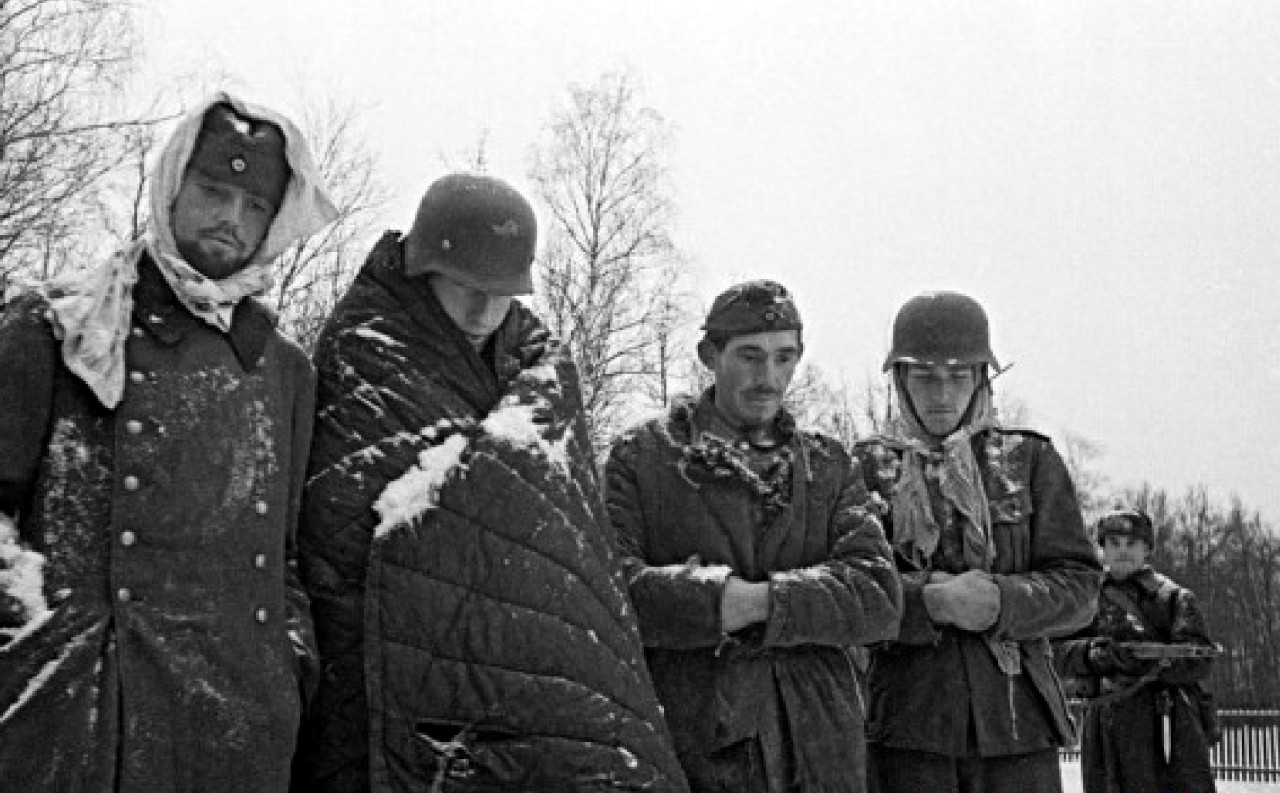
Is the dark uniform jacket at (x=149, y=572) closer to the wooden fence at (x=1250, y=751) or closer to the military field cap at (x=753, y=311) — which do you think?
the military field cap at (x=753, y=311)

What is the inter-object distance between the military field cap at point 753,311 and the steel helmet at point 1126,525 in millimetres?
5041

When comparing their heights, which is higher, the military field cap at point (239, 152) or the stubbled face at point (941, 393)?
the military field cap at point (239, 152)

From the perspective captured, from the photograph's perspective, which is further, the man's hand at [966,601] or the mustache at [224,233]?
the man's hand at [966,601]

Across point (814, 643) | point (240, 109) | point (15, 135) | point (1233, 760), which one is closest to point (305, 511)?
point (240, 109)

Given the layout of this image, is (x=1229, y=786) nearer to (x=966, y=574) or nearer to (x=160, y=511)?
(x=966, y=574)

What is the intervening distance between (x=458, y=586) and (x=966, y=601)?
1850 mm

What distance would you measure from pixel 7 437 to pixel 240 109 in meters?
0.84

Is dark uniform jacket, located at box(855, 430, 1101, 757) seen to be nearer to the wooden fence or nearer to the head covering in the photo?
the head covering

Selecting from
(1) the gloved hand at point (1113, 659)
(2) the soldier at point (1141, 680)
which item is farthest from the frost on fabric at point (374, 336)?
(1) the gloved hand at point (1113, 659)

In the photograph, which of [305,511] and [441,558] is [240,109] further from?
[441,558]

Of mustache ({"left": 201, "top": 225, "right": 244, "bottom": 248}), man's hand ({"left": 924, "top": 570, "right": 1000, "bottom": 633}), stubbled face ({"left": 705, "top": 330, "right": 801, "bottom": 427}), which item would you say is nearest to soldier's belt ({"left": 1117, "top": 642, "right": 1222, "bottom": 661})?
man's hand ({"left": 924, "top": 570, "right": 1000, "bottom": 633})

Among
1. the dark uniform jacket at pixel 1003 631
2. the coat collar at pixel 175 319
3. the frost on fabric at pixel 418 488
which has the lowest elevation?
the dark uniform jacket at pixel 1003 631

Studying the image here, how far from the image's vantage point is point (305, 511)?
2.81 m

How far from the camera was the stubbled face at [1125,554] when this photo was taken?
8203 millimetres
